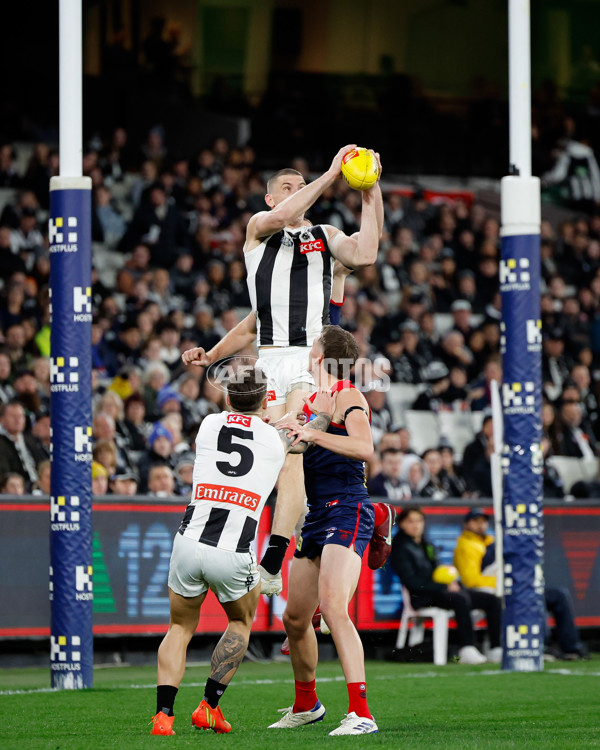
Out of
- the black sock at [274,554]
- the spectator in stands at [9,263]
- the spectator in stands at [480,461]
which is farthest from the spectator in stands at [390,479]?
the black sock at [274,554]

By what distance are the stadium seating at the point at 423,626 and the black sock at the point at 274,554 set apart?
512 cm

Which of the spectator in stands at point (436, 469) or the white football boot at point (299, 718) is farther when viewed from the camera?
the spectator in stands at point (436, 469)

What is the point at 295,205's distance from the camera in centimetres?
842

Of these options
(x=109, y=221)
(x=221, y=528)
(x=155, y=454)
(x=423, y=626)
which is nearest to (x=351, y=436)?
(x=221, y=528)

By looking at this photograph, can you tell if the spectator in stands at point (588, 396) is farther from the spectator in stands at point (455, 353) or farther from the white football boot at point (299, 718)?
the white football boot at point (299, 718)

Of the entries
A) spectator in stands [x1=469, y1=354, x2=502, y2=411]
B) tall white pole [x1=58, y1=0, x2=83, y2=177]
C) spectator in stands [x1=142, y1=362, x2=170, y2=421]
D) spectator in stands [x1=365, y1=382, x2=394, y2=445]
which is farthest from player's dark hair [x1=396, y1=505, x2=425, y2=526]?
tall white pole [x1=58, y1=0, x2=83, y2=177]

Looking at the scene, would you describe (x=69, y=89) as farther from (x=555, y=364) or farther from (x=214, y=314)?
(x=555, y=364)

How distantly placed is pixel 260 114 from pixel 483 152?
14.3 feet

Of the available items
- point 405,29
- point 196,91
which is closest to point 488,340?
point 196,91

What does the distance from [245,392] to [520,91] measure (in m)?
5.65

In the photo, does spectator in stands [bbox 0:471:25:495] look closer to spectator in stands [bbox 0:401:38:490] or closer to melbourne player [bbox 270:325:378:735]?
spectator in stands [bbox 0:401:38:490]

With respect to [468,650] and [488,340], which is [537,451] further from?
[488,340]

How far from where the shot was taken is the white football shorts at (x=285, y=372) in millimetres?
8852

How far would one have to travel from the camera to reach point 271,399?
8.86m
